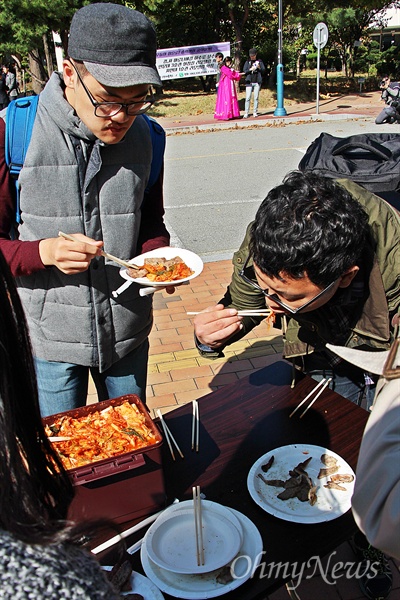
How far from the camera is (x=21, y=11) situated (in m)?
15.5

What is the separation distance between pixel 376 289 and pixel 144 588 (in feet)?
4.19

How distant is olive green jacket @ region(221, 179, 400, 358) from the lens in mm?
2064

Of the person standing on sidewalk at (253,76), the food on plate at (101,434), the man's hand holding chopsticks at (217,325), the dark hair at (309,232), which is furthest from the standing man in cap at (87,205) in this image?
the person standing on sidewalk at (253,76)

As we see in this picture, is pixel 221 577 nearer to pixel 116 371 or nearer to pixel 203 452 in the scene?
pixel 203 452

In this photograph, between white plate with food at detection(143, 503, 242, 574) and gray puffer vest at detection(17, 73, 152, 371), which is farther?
gray puffer vest at detection(17, 73, 152, 371)

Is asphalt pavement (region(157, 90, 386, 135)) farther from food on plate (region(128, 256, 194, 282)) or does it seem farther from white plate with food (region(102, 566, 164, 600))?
white plate with food (region(102, 566, 164, 600))

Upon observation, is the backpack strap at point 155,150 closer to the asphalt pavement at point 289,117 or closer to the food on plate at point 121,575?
the food on plate at point 121,575

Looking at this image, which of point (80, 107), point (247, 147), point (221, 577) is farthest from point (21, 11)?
point (221, 577)

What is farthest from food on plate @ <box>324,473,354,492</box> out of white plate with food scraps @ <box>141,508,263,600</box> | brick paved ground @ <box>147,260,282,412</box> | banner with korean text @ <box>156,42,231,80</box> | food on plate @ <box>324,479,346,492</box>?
banner with korean text @ <box>156,42,231,80</box>

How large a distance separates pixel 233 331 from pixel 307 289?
33 centimetres

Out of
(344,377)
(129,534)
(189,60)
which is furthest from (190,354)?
(189,60)

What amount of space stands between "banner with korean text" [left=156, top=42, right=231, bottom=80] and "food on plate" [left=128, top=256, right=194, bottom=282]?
1622cm

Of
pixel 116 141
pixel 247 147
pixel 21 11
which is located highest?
pixel 21 11

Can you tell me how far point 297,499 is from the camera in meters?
1.72
